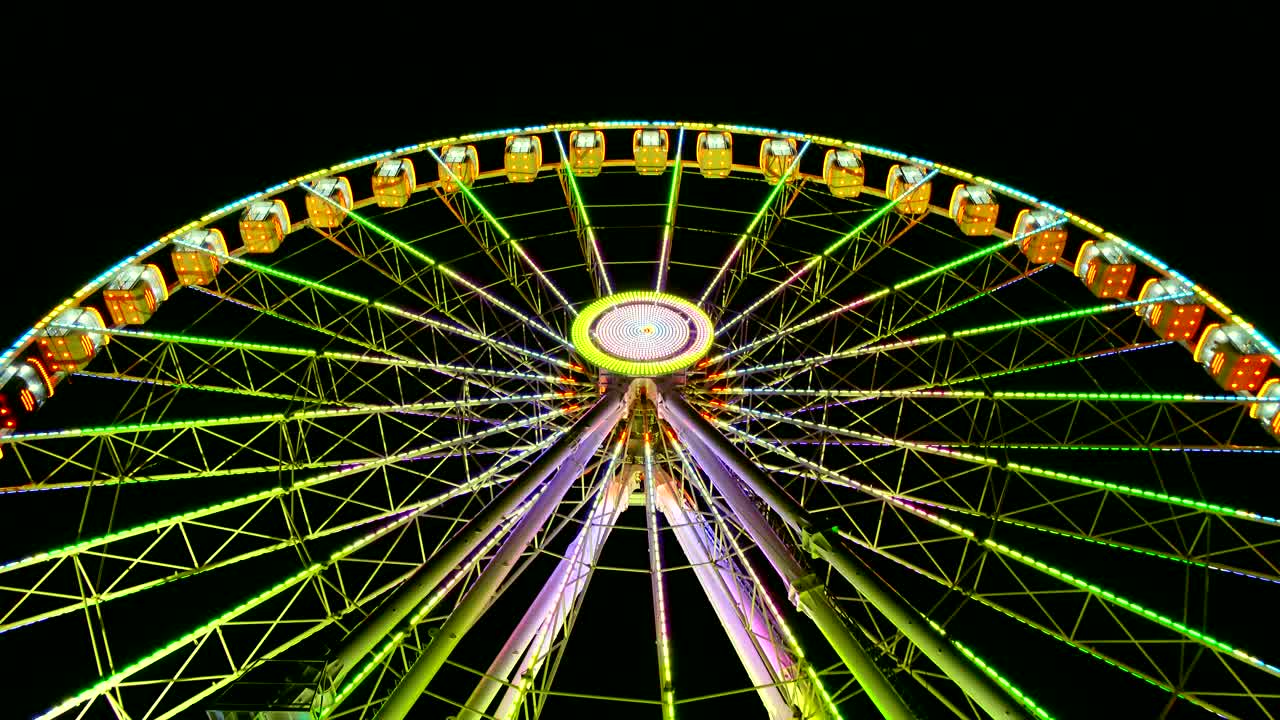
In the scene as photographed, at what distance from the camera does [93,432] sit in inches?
494

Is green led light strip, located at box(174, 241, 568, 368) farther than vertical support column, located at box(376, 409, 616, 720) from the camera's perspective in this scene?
Yes

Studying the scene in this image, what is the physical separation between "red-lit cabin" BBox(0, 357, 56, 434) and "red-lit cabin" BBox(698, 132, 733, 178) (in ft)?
42.4

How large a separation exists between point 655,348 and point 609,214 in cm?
1870

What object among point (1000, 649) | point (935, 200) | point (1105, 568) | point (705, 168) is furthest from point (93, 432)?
point (1105, 568)

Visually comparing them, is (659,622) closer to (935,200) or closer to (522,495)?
(522,495)

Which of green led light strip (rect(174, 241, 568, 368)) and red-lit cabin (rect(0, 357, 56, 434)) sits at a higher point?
green led light strip (rect(174, 241, 568, 368))

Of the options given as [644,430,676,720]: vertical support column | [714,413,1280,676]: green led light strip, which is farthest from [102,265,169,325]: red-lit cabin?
[714,413,1280,676]: green led light strip

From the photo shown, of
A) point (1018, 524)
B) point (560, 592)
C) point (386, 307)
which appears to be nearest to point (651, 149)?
point (386, 307)

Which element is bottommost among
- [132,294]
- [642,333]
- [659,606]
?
[659,606]

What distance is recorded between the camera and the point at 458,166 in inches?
723

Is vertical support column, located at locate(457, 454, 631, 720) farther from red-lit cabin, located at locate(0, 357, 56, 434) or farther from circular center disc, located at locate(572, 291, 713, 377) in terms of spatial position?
red-lit cabin, located at locate(0, 357, 56, 434)

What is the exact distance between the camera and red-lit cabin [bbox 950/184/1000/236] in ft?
57.2

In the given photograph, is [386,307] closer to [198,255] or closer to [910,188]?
[198,255]

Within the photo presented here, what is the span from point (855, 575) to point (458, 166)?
12528mm
